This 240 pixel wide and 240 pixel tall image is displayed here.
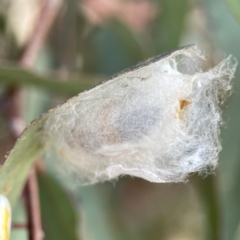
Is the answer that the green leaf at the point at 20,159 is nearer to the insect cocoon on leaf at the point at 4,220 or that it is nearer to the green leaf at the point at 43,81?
the insect cocoon on leaf at the point at 4,220

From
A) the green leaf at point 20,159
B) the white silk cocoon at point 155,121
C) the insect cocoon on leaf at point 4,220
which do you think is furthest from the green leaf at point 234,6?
the insect cocoon on leaf at point 4,220

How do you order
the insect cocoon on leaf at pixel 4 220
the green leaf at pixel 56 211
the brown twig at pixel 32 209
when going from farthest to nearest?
the green leaf at pixel 56 211 < the brown twig at pixel 32 209 < the insect cocoon on leaf at pixel 4 220

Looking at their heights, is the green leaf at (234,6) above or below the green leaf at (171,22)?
below

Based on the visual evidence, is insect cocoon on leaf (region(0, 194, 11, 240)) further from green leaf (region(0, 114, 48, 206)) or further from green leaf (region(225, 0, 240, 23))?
green leaf (region(225, 0, 240, 23))

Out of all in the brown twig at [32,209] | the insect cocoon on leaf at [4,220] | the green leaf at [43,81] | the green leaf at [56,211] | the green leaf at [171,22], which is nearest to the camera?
the insect cocoon on leaf at [4,220]

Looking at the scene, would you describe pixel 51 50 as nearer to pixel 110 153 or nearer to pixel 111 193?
pixel 111 193

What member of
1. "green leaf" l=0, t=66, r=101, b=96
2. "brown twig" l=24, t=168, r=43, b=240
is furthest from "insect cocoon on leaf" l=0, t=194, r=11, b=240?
"green leaf" l=0, t=66, r=101, b=96
